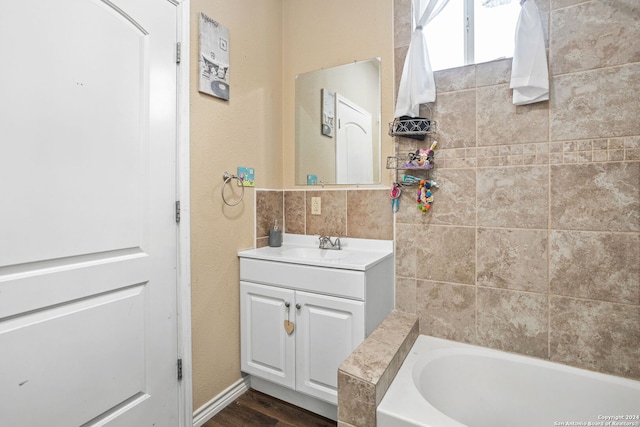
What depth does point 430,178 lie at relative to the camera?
1.81 m

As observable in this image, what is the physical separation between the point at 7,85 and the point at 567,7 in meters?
2.28

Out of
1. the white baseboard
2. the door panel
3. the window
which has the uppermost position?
the window

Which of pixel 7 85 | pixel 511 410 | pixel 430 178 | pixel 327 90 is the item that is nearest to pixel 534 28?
pixel 430 178

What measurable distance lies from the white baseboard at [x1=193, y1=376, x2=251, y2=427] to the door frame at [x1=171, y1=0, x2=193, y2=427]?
6cm

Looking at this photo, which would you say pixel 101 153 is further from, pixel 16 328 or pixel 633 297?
pixel 633 297

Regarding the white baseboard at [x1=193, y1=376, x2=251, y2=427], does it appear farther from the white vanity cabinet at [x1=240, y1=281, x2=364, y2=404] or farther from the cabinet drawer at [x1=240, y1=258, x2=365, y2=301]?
the cabinet drawer at [x1=240, y1=258, x2=365, y2=301]

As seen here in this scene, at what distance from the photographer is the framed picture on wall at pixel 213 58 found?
1.65 m

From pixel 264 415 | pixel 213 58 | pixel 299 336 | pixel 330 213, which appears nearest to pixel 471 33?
pixel 330 213

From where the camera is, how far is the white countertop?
1642 millimetres

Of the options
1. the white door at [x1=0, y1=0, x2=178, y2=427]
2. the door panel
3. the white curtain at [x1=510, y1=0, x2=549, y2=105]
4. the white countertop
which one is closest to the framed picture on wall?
the white door at [x1=0, y1=0, x2=178, y2=427]

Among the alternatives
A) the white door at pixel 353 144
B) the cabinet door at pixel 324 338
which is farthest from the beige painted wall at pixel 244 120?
the cabinet door at pixel 324 338

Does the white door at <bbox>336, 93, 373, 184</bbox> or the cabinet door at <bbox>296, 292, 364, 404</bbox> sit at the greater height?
the white door at <bbox>336, 93, 373, 184</bbox>

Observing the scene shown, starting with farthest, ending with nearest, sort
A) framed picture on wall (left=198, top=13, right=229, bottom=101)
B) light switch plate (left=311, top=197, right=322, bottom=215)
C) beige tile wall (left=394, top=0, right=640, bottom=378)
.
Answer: light switch plate (left=311, top=197, right=322, bottom=215), framed picture on wall (left=198, top=13, right=229, bottom=101), beige tile wall (left=394, top=0, right=640, bottom=378)

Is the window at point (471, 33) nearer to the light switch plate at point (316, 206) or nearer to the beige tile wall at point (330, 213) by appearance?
the beige tile wall at point (330, 213)
